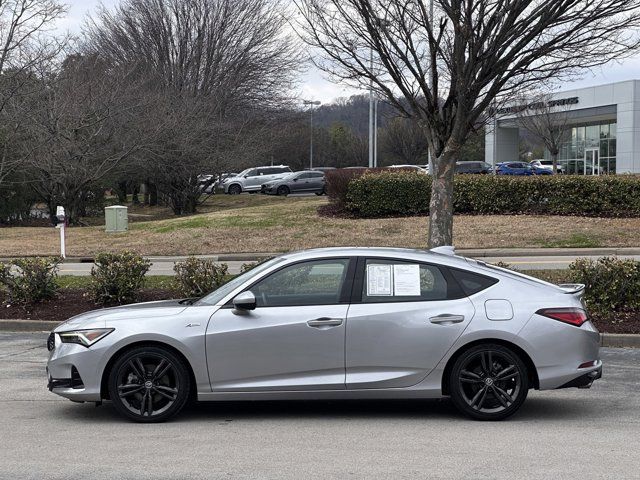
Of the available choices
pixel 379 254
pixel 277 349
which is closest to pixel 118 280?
pixel 277 349

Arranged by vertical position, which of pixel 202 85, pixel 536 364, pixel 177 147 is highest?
pixel 202 85

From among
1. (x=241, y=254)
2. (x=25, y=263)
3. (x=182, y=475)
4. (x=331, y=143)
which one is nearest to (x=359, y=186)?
(x=241, y=254)

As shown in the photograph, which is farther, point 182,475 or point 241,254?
point 241,254

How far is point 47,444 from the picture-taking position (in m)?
6.04

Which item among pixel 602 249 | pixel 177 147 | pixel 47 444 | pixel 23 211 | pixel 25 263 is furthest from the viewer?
pixel 23 211

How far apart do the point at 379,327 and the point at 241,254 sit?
49.9ft

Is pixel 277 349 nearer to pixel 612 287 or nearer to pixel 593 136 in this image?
pixel 612 287

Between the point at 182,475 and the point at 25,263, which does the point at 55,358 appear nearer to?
the point at 182,475

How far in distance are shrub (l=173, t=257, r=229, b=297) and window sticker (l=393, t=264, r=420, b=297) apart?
17.4 ft

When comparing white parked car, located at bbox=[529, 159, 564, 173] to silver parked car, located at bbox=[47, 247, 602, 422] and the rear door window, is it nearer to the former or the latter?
the rear door window

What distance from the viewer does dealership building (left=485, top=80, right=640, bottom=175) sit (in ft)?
165

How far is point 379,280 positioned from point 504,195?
64.2ft

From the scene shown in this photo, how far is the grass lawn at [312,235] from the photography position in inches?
861

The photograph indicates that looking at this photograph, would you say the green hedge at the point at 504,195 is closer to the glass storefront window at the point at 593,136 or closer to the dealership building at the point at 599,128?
the dealership building at the point at 599,128
